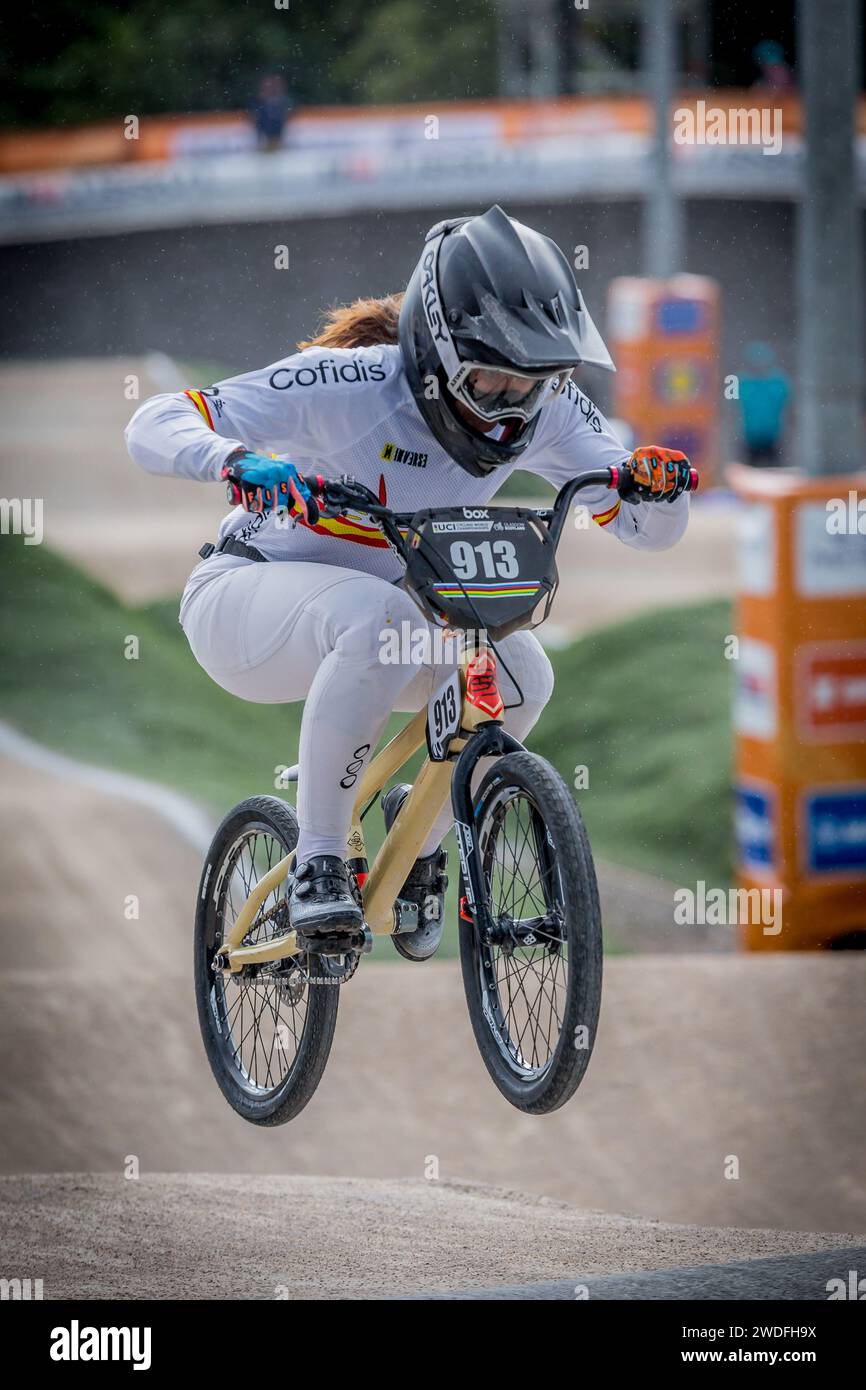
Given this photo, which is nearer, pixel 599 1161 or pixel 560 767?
pixel 599 1161

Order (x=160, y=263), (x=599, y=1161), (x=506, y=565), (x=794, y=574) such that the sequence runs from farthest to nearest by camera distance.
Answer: (x=794, y=574) < (x=599, y=1161) < (x=160, y=263) < (x=506, y=565)

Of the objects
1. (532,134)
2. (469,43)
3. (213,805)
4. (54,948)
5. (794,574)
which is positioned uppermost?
(532,134)

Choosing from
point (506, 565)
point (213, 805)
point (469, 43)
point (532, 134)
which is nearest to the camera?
point (506, 565)

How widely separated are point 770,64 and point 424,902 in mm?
5959

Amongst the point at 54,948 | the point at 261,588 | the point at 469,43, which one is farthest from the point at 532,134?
the point at 261,588

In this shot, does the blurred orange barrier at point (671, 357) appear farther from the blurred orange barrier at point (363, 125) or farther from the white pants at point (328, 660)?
the white pants at point (328, 660)

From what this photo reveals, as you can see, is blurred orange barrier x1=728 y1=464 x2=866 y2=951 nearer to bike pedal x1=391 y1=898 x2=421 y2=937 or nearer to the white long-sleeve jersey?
the white long-sleeve jersey

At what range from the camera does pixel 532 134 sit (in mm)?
14242

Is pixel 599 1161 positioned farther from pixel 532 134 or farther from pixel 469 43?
pixel 532 134

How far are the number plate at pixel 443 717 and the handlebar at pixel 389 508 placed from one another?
1.34 ft

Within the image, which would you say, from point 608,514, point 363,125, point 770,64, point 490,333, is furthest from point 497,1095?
point 363,125

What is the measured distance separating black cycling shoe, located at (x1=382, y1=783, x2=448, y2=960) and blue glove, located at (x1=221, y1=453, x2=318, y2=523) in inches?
48.6

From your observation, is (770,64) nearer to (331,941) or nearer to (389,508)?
(389,508)

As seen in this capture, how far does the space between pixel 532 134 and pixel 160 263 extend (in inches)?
250
